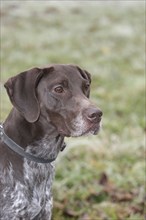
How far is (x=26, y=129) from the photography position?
4.74 metres

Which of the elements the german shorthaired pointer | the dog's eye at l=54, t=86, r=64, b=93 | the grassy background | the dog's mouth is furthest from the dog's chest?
the grassy background

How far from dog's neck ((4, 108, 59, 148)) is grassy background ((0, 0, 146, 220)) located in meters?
1.99

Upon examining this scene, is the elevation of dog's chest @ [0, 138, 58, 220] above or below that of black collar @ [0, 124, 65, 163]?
below

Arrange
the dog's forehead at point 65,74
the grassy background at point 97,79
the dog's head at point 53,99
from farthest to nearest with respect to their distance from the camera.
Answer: the grassy background at point 97,79 < the dog's forehead at point 65,74 < the dog's head at point 53,99

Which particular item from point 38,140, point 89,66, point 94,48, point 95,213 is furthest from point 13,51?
point 38,140

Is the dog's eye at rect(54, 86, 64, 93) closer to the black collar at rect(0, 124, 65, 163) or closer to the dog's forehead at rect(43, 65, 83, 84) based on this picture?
the dog's forehead at rect(43, 65, 83, 84)

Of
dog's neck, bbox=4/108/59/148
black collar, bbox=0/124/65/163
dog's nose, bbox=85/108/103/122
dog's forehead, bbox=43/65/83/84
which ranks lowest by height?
black collar, bbox=0/124/65/163

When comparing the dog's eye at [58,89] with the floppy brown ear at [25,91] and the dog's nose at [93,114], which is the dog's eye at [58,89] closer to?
the floppy brown ear at [25,91]

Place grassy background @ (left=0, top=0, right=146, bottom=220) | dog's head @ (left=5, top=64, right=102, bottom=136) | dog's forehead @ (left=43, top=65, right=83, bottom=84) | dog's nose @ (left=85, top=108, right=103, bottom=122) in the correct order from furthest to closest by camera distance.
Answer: grassy background @ (left=0, top=0, right=146, bottom=220)
dog's forehead @ (left=43, top=65, right=83, bottom=84)
dog's head @ (left=5, top=64, right=102, bottom=136)
dog's nose @ (left=85, top=108, right=103, bottom=122)

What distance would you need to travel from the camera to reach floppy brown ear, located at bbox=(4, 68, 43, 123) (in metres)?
4.62

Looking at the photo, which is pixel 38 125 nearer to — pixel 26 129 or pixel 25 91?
pixel 26 129

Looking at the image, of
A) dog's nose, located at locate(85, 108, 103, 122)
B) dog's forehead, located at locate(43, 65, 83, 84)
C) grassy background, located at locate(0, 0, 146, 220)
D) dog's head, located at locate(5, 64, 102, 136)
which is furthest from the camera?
grassy background, located at locate(0, 0, 146, 220)

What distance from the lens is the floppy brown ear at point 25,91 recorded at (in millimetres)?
4623

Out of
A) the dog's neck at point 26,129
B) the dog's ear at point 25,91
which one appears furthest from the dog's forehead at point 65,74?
the dog's neck at point 26,129
